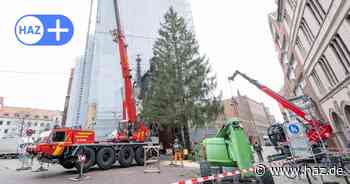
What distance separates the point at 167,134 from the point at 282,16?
1701 centimetres

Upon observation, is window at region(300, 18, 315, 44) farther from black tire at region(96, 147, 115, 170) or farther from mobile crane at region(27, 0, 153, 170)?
black tire at region(96, 147, 115, 170)

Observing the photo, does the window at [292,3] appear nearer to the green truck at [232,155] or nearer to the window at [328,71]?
the window at [328,71]

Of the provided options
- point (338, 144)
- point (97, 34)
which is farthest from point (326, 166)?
point (97, 34)

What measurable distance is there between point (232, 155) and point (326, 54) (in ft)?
33.3

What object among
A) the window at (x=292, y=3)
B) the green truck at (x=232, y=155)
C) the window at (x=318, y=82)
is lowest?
the green truck at (x=232, y=155)

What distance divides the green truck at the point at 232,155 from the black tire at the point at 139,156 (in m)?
6.94

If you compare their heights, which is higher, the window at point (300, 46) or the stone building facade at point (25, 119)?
the stone building facade at point (25, 119)

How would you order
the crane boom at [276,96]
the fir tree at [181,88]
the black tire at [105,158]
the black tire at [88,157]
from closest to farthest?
the black tire at [88,157], the black tire at [105,158], the crane boom at [276,96], the fir tree at [181,88]

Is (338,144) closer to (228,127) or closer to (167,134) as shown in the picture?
(228,127)

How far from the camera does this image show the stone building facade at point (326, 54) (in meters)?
9.68

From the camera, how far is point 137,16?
35438 millimetres

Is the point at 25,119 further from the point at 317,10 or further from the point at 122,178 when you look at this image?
the point at 317,10

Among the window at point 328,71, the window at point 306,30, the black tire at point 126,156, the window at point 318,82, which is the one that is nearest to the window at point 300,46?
the window at point 306,30

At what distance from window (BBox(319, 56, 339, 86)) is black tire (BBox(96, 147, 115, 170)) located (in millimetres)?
13864
